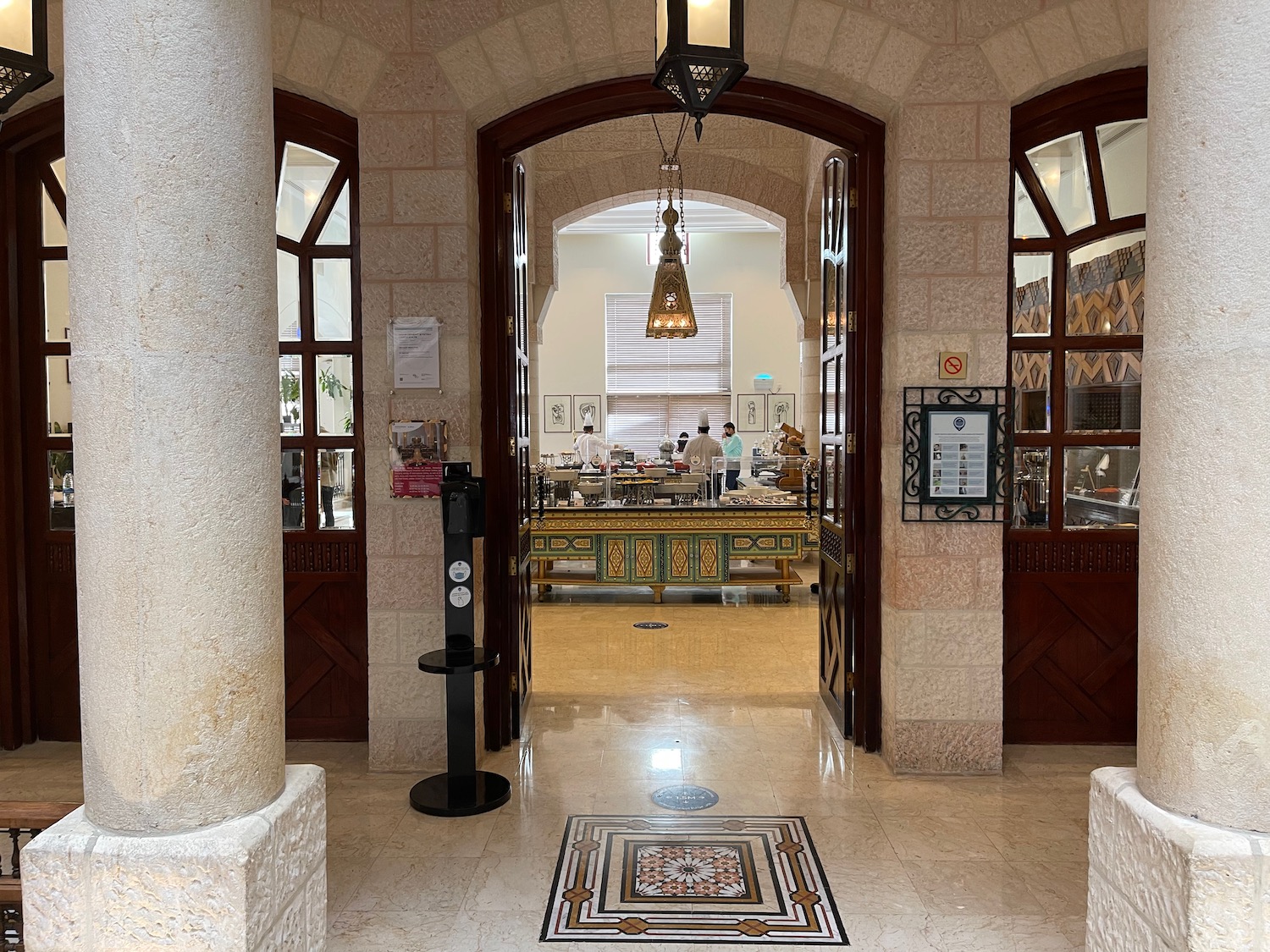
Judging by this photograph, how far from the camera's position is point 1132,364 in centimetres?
470

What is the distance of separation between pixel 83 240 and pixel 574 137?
7.60m

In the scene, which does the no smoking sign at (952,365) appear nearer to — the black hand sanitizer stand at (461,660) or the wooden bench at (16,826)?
the black hand sanitizer stand at (461,660)

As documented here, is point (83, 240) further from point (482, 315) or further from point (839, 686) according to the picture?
→ point (839, 686)

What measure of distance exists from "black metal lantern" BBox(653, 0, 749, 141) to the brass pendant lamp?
5874 millimetres

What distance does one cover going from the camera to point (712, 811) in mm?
4027

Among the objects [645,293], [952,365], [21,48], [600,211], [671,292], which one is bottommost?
[952,365]

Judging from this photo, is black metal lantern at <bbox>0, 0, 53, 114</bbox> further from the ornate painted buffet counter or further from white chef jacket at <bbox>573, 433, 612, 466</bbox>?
white chef jacket at <bbox>573, 433, 612, 466</bbox>

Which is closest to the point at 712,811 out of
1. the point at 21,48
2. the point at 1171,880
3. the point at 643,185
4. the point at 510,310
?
the point at 1171,880

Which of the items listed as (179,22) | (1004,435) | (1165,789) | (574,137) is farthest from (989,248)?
(574,137)

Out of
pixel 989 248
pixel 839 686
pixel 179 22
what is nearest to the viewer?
→ pixel 179 22

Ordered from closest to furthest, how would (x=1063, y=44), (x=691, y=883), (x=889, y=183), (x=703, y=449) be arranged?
(x=691, y=883)
(x=1063, y=44)
(x=889, y=183)
(x=703, y=449)

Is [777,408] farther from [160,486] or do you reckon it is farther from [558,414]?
[160,486]

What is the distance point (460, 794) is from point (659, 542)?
454cm

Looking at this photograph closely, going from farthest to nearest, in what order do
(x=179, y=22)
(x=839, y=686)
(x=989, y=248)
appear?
(x=839, y=686), (x=989, y=248), (x=179, y=22)
